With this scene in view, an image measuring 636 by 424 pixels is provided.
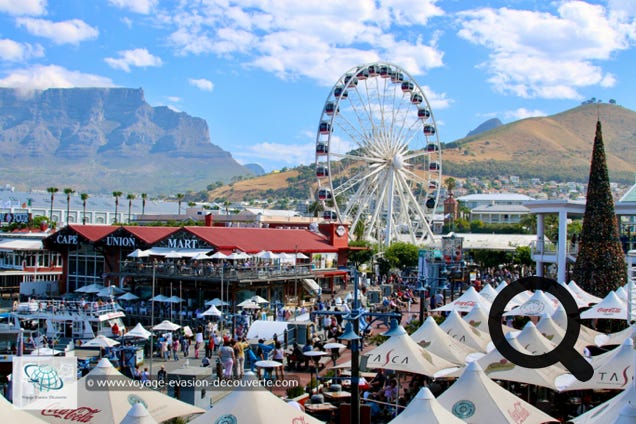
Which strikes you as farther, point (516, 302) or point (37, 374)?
point (516, 302)

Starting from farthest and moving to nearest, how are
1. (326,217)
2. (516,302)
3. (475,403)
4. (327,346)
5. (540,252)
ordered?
(326,217)
(540,252)
(516,302)
(327,346)
(475,403)

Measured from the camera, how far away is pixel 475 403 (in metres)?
14.1

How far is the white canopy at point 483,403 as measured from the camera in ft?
45.6

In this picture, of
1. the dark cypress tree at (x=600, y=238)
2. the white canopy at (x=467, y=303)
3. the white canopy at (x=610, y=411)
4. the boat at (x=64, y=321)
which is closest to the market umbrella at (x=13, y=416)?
the white canopy at (x=610, y=411)

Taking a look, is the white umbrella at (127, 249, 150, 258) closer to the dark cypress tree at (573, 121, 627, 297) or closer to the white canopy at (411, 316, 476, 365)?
the dark cypress tree at (573, 121, 627, 297)

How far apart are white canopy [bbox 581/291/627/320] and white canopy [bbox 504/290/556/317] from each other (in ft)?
4.68

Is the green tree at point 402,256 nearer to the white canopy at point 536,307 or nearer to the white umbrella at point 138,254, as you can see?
the white umbrella at point 138,254

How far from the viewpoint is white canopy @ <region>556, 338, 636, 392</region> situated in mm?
16141

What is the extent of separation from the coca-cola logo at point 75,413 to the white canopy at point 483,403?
21.0 ft

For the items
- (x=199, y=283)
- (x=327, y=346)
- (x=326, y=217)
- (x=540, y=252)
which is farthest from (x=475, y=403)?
(x=326, y=217)

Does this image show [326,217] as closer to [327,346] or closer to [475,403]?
[327,346]

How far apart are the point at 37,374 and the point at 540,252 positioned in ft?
111

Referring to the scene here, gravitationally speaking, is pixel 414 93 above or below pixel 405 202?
above

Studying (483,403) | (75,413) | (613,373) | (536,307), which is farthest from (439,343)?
(75,413)
